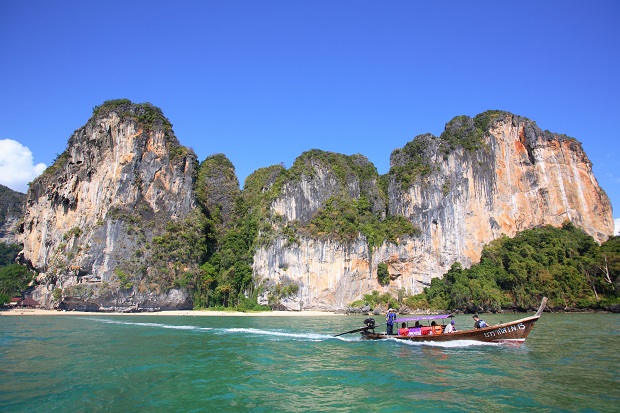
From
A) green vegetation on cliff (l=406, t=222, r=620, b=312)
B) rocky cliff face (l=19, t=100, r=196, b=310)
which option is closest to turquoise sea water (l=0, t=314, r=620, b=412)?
green vegetation on cliff (l=406, t=222, r=620, b=312)

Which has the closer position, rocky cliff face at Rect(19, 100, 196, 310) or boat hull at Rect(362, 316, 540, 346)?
boat hull at Rect(362, 316, 540, 346)

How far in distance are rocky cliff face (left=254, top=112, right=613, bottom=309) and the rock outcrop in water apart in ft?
0.74

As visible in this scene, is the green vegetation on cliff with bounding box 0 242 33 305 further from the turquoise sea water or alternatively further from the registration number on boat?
the registration number on boat

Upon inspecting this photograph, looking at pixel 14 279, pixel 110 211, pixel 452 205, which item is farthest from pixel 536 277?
pixel 14 279

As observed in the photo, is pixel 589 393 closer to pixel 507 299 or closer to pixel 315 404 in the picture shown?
pixel 315 404

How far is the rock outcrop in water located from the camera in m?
64.1

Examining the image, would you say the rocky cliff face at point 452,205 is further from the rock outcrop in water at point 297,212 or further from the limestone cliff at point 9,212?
the limestone cliff at point 9,212

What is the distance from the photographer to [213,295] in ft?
228

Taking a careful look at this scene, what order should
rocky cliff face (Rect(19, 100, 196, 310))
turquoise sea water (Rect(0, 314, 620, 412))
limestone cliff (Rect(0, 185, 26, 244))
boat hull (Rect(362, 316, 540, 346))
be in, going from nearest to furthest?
turquoise sea water (Rect(0, 314, 620, 412)) → boat hull (Rect(362, 316, 540, 346)) → rocky cliff face (Rect(19, 100, 196, 310)) → limestone cliff (Rect(0, 185, 26, 244))

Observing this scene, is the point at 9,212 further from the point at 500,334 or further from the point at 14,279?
the point at 500,334

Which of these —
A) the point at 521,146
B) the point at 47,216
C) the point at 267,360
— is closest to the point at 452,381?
the point at 267,360

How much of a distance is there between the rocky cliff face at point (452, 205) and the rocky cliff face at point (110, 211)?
17794mm

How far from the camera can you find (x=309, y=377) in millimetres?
13633

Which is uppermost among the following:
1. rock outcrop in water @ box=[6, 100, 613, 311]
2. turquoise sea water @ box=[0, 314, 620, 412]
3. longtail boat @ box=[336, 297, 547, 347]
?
rock outcrop in water @ box=[6, 100, 613, 311]
